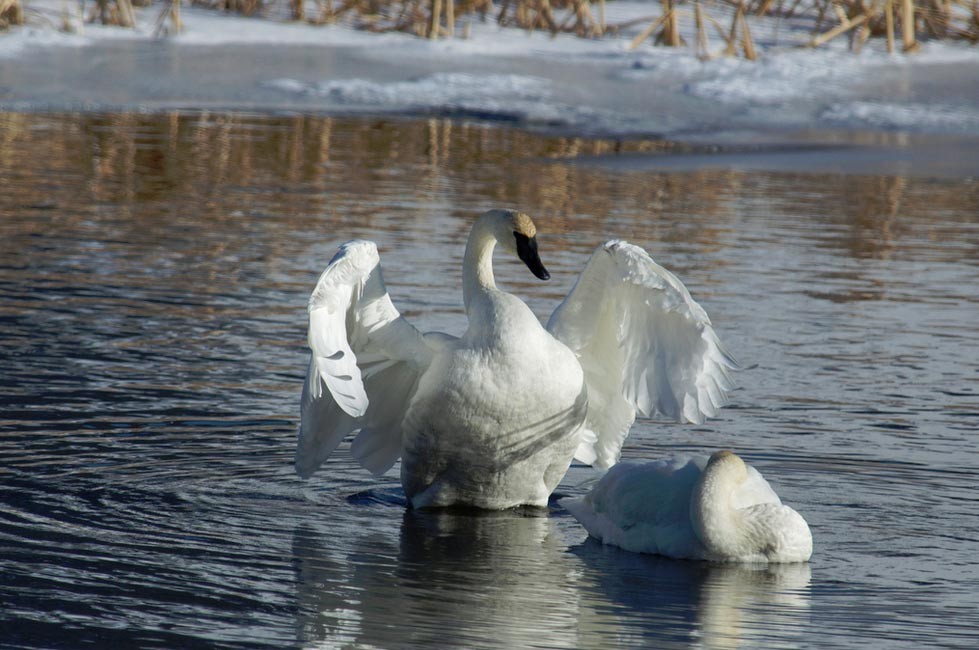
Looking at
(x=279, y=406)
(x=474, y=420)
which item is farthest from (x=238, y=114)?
(x=474, y=420)

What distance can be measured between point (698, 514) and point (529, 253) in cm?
121

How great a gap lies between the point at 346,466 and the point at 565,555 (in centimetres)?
129

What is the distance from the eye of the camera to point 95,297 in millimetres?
8414

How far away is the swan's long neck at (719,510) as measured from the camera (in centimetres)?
505

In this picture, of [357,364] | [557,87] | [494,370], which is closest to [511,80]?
[557,87]

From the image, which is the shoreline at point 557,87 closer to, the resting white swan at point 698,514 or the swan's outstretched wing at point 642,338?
the swan's outstretched wing at point 642,338

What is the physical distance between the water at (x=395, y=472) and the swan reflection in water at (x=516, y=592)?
0.05 feet

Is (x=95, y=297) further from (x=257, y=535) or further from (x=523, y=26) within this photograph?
(x=523, y=26)

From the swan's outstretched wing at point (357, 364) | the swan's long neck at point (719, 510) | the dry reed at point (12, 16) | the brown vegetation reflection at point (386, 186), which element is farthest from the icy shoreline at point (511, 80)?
the swan's long neck at point (719, 510)

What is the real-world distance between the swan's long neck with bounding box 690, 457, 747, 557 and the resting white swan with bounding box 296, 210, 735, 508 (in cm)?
63

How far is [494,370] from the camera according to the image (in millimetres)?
5422

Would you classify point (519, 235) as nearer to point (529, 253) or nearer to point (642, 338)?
point (529, 253)

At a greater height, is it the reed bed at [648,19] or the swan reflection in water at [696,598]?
the reed bed at [648,19]

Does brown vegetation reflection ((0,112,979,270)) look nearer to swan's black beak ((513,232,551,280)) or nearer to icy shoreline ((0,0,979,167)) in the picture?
icy shoreline ((0,0,979,167))
